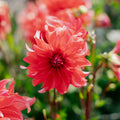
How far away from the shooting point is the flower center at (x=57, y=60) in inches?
23.5

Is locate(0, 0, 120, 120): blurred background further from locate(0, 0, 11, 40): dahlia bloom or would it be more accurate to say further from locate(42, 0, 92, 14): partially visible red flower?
locate(42, 0, 92, 14): partially visible red flower

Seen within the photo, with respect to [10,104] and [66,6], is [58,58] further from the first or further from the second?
[66,6]

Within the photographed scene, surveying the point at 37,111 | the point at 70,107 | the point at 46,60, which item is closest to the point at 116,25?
the point at 70,107

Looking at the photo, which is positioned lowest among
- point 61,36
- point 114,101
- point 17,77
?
point 114,101

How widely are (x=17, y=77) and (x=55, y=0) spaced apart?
17.3 inches

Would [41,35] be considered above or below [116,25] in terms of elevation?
above

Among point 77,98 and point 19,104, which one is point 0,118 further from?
point 77,98

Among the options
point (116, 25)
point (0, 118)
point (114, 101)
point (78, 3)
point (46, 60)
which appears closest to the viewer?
point (0, 118)

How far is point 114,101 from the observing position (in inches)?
44.6

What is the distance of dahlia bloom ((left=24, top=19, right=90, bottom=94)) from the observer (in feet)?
1.78

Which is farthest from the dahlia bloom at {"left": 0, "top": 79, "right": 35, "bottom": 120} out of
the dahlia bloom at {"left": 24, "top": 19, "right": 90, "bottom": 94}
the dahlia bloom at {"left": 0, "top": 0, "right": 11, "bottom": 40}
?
the dahlia bloom at {"left": 0, "top": 0, "right": 11, "bottom": 40}

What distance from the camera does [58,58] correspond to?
61cm

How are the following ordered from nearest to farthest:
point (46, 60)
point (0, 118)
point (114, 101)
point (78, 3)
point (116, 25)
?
point (0, 118) → point (46, 60) → point (78, 3) → point (114, 101) → point (116, 25)

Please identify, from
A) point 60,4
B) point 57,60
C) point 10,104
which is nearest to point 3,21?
point 60,4
